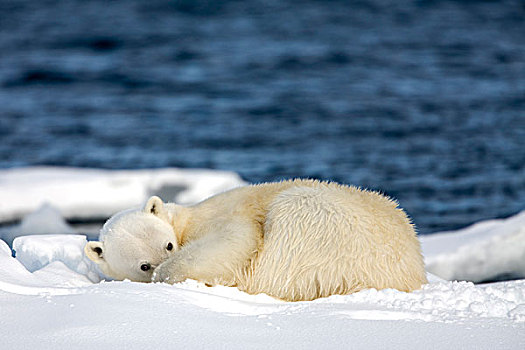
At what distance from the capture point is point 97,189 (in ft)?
25.8

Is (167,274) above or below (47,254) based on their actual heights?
above

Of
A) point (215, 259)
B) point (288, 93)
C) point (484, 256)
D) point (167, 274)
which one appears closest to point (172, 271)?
point (167, 274)

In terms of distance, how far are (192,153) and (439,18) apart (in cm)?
1069

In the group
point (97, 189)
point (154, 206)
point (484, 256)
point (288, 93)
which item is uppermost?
point (154, 206)

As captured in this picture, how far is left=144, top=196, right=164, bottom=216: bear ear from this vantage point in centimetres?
376

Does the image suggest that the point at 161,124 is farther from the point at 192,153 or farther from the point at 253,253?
the point at 253,253

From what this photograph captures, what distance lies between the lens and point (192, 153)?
1089 cm

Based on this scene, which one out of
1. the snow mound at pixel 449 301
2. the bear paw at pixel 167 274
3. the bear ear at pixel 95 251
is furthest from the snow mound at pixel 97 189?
the snow mound at pixel 449 301

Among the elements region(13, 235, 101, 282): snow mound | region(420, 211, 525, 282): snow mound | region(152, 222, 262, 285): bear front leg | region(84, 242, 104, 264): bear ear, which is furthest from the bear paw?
region(420, 211, 525, 282): snow mound

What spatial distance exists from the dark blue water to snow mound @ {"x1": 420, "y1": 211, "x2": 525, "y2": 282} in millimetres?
2110

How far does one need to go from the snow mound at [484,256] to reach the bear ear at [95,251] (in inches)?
109

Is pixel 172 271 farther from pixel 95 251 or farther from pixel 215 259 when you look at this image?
pixel 95 251

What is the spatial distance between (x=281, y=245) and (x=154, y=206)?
71 cm

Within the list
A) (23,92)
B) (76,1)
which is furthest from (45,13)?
(23,92)
